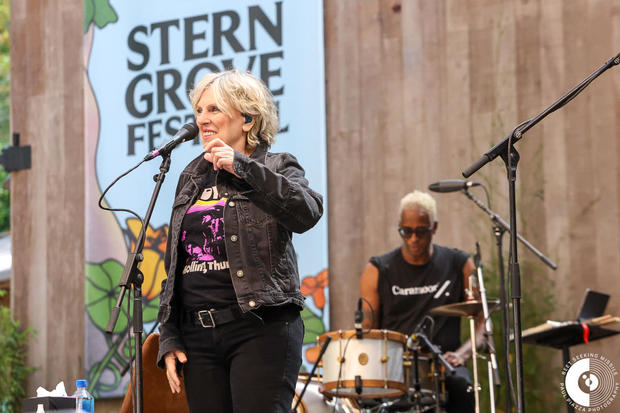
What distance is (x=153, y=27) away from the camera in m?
6.87

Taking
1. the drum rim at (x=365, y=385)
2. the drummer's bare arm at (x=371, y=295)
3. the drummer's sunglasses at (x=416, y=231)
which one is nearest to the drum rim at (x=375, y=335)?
the drum rim at (x=365, y=385)

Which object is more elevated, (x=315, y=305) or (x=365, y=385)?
(x=315, y=305)

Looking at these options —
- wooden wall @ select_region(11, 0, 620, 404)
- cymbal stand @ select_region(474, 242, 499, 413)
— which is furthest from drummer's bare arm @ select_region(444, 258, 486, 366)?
wooden wall @ select_region(11, 0, 620, 404)

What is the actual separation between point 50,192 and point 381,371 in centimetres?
381

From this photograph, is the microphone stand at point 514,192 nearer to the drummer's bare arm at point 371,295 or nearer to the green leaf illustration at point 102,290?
the drummer's bare arm at point 371,295

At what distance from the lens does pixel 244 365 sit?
2.41 metres

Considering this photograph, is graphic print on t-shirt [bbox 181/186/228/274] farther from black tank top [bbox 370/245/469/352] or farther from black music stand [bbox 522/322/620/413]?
black tank top [bbox 370/245/469/352]

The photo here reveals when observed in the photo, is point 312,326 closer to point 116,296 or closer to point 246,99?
point 116,296

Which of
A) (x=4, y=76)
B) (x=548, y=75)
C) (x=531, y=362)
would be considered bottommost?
(x=531, y=362)

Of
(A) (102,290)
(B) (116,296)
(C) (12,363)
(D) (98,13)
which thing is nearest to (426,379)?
(B) (116,296)

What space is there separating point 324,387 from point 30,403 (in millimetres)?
1696

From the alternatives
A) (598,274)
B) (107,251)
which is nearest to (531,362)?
(598,274)

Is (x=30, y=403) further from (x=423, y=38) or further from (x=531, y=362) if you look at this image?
(x=423, y=38)

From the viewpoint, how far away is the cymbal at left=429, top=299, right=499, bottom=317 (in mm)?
4371
